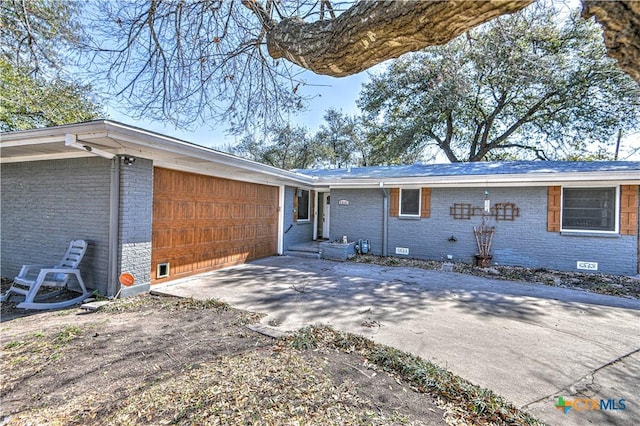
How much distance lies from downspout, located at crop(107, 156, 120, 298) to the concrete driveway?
77cm

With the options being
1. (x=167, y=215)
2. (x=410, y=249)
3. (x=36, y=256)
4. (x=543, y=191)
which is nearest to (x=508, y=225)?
(x=543, y=191)

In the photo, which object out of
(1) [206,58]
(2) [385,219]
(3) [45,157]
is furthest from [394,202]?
(3) [45,157]

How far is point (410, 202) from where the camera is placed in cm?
922

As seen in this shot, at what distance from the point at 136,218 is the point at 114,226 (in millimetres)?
335

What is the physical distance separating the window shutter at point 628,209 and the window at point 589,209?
0.41 ft

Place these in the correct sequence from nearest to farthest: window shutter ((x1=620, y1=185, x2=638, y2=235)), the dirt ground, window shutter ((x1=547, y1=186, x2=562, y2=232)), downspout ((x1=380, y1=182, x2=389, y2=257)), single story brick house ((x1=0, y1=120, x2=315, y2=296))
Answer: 1. the dirt ground
2. single story brick house ((x1=0, y1=120, x2=315, y2=296))
3. window shutter ((x1=620, y1=185, x2=638, y2=235))
4. window shutter ((x1=547, y1=186, x2=562, y2=232))
5. downspout ((x1=380, y1=182, x2=389, y2=257))

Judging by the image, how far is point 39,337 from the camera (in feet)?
10.6

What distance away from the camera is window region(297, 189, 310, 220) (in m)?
10.5

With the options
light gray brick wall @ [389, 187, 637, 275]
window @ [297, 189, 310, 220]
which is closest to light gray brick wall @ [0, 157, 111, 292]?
window @ [297, 189, 310, 220]

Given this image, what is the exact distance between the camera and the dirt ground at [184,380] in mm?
2004

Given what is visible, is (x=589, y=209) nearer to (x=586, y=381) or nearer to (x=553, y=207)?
(x=553, y=207)

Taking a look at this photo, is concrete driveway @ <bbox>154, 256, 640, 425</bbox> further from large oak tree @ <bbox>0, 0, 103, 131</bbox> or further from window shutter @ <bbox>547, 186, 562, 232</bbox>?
large oak tree @ <bbox>0, 0, 103, 131</bbox>

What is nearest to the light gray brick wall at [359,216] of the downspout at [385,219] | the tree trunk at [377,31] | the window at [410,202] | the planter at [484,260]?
the downspout at [385,219]

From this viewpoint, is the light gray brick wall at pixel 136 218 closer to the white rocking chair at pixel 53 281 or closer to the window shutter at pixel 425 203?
the white rocking chair at pixel 53 281
